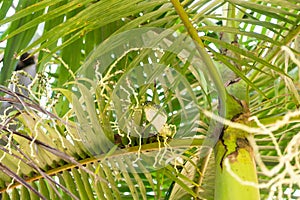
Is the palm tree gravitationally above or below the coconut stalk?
above

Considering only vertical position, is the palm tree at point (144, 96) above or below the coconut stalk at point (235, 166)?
above

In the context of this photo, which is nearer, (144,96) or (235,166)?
(235,166)

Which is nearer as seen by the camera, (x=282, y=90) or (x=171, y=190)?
(x=171, y=190)

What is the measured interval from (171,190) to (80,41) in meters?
0.22

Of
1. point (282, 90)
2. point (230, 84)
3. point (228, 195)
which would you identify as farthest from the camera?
point (282, 90)

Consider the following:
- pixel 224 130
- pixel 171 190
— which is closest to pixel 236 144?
pixel 224 130

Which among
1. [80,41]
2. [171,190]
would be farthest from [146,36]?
[171,190]

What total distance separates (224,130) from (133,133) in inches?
5.3

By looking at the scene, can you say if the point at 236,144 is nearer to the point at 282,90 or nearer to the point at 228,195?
the point at 228,195

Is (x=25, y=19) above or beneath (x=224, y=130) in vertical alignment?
above

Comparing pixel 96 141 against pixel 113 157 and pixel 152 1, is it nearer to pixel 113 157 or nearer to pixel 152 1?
pixel 113 157

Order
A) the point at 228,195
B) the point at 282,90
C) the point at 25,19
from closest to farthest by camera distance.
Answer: the point at 228,195
the point at 25,19
the point at 282,90

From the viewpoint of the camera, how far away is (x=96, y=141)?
0.57 meters

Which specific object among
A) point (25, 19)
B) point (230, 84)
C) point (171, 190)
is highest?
point (25, 19)
